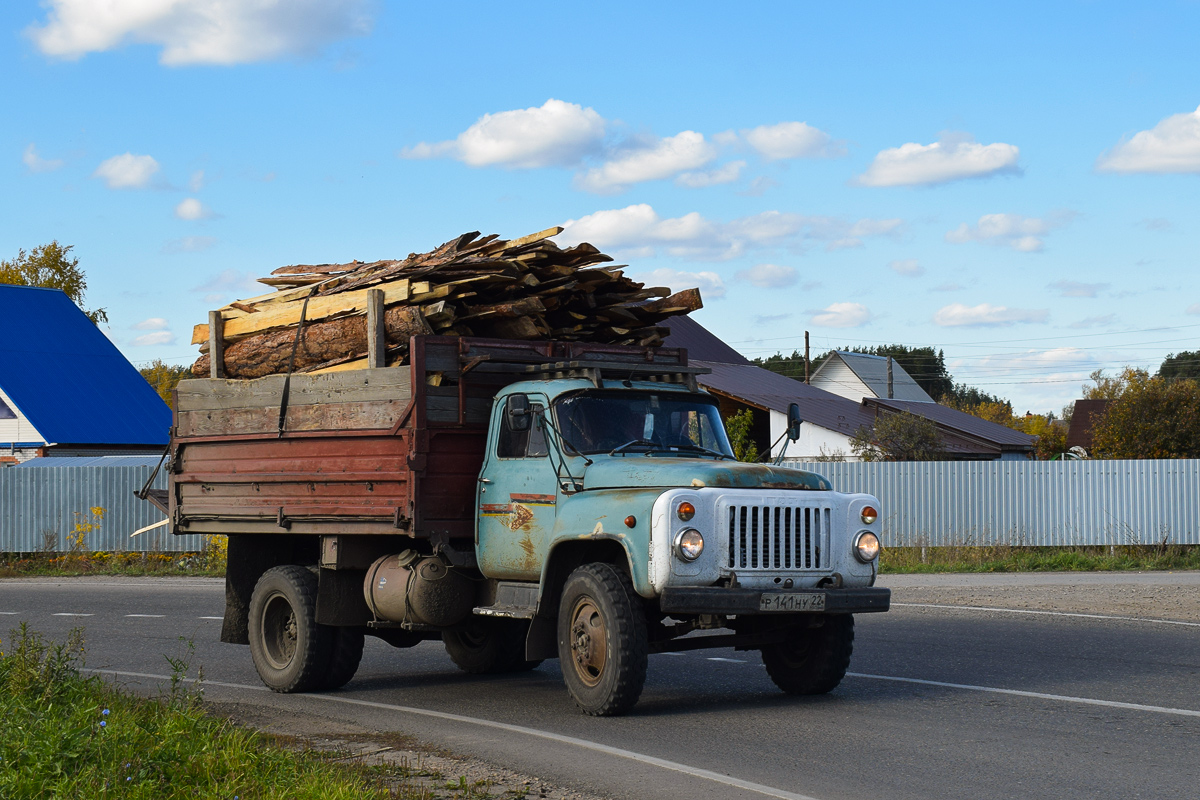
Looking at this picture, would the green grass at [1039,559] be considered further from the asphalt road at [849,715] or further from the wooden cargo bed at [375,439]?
the wooden cargo bed at [375,439]

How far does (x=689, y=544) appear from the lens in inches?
334

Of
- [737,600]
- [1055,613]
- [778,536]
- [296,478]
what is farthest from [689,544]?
[1055,613]

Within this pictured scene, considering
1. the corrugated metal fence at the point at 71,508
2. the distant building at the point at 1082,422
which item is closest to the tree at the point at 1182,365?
the distant building at the point at 1082,422

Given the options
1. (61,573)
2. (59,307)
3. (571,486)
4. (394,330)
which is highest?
(59,307)

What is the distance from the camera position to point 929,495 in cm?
2802

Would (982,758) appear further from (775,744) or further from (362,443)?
(362,443)

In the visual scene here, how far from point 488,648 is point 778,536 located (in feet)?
12.4

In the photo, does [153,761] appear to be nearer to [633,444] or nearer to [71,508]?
[633,444]

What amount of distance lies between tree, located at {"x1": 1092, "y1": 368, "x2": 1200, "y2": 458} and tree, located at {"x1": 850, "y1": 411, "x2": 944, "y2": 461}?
352 inches

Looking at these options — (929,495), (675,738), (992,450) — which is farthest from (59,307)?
(675,738)

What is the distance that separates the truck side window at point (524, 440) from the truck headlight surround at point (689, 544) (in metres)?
1.52

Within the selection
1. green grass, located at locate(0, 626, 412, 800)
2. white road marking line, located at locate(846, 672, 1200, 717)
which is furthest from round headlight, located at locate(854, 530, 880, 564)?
green grass, located at locate(0, 626, 412, 800)

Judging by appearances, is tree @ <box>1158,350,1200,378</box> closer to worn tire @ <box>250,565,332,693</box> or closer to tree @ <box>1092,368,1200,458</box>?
tree @ <box>1092,368,1200,458</box>

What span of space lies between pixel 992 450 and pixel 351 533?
4205 centimetres
